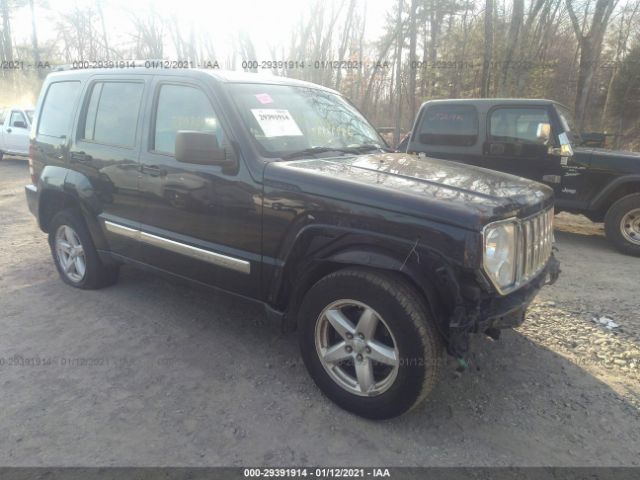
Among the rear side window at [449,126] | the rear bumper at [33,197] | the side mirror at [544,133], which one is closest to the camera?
the rear bumper at [33,197]

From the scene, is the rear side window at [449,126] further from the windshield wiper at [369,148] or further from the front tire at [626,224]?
the windshield wiper at [369,148]

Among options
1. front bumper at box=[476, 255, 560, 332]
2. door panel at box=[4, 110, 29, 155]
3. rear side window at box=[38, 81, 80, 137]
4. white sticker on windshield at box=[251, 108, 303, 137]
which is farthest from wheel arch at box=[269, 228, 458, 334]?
door panel at box=[4, 110, 29, 155]

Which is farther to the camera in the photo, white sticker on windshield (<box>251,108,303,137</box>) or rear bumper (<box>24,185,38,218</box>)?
rear bumper (<box>24,185,38,218</box>)

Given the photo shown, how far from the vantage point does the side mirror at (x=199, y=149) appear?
289 cm

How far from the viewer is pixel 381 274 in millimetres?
2576

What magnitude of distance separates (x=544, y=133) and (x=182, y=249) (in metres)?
5.19

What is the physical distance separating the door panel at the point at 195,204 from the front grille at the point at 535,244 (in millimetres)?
1591

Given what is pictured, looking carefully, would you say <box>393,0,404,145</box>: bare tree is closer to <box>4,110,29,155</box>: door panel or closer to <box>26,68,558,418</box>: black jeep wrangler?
<box>4,110,29,155</box>: door panel

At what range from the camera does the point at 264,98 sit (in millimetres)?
3375

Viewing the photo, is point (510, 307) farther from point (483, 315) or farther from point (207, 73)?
point (207, 73)

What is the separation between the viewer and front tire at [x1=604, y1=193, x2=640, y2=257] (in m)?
6.02

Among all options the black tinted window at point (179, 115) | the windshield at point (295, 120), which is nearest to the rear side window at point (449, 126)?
the windshield at point (295, 120)

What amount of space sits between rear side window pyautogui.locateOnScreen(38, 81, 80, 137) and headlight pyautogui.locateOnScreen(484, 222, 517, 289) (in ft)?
12.6

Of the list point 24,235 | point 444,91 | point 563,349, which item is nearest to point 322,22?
point 444,91
